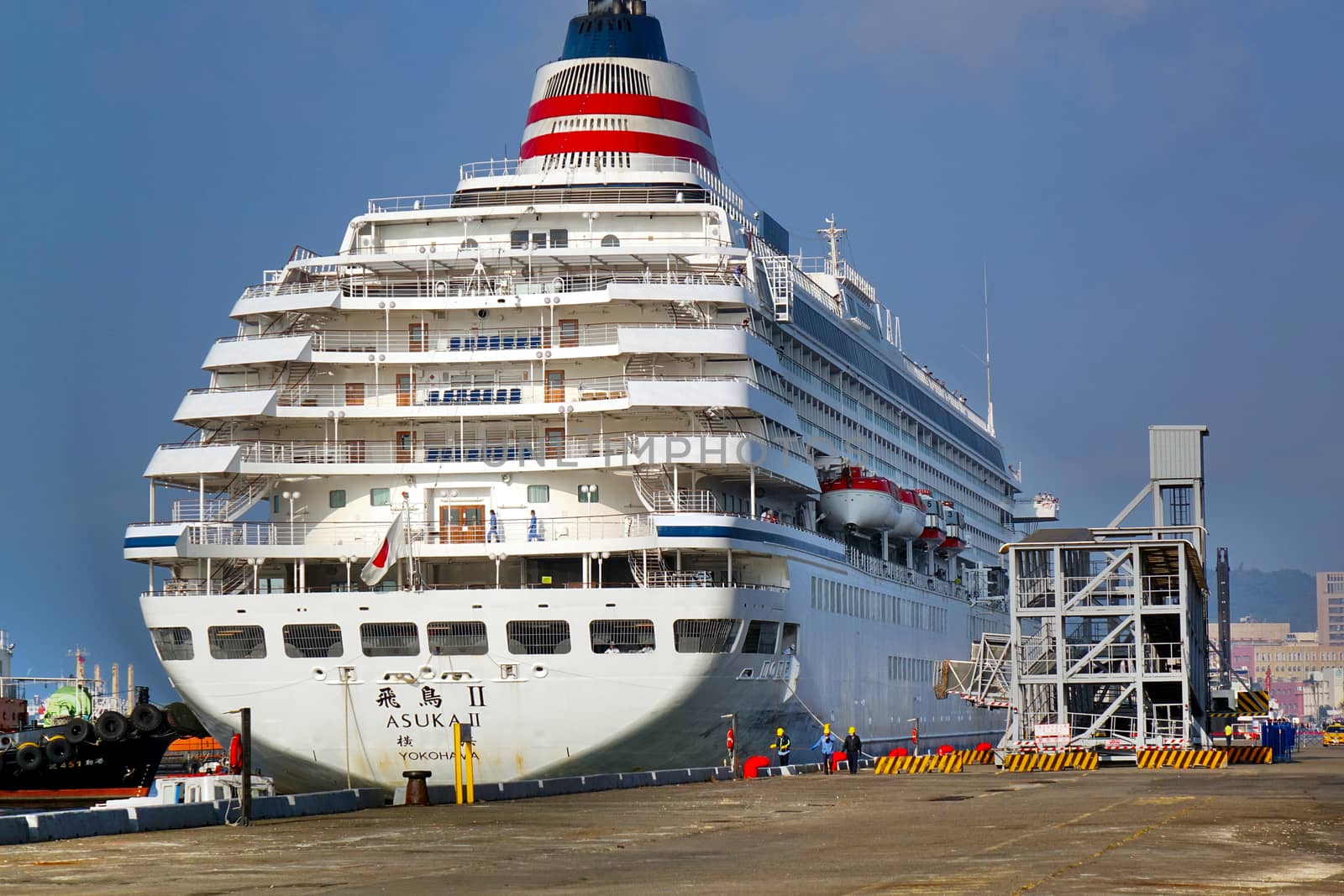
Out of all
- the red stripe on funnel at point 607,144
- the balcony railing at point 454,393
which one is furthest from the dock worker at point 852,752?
the red stripe on funnel at point 607,144

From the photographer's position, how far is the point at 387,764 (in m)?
39.8

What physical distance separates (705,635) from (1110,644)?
12.8m

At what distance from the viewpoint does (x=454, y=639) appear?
3925cm

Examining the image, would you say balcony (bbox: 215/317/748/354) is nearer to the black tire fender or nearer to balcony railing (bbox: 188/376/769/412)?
balcony railing (bbox: 188/376/769/412)

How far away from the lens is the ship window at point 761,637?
41.3 meters

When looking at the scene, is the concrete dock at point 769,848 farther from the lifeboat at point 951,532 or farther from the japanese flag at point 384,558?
the lifeboat at point 951,532

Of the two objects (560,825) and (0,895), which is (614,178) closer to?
(560,825)

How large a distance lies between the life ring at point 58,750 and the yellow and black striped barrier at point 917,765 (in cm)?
2783

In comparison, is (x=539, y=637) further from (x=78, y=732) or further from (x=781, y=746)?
(x=78, y=732)

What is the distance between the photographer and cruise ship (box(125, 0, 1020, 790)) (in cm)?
3925

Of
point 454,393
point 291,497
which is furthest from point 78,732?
point 454,393

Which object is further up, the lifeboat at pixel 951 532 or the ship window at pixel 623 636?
the lifeboat at pixel 951 532

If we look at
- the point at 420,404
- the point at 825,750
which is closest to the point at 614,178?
the point at 420,404

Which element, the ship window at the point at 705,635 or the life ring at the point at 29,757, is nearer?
the ship window at the point at 705,635
